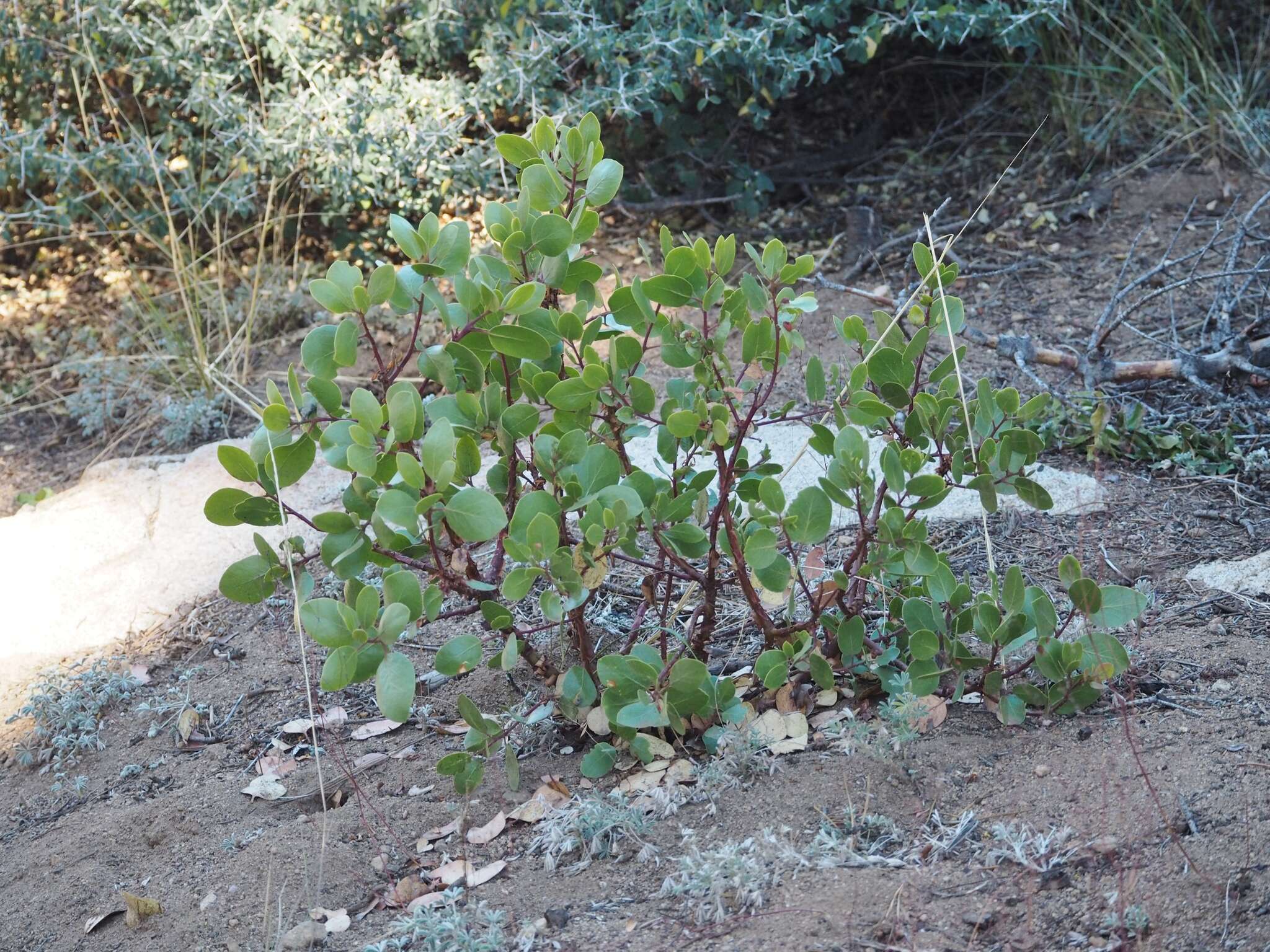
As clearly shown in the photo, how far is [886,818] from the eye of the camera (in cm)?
175

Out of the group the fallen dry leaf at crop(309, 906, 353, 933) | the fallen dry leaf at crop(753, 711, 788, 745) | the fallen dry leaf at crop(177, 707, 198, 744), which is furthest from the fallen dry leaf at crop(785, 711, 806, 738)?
the fallen dry leaf at crop(177, 707, 198, 744)

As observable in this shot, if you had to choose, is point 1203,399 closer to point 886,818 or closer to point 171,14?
point 886,818

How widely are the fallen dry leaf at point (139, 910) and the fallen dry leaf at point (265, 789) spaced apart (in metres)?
0.30

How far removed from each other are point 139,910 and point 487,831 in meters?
0.59

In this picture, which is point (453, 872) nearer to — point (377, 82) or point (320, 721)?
point (320, 721)

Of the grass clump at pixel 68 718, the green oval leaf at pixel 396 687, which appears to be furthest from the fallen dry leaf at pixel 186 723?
the green oval leaf at pixel 396 687

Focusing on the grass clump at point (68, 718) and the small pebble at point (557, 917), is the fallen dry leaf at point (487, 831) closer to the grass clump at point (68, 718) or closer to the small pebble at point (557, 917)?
the small pebble at point (557, 917)

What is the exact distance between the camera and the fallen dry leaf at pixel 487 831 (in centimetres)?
192

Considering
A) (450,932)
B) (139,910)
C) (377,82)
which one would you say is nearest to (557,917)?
(450,932)

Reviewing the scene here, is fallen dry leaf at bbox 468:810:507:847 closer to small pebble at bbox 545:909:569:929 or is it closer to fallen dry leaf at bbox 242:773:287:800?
small pebble at bbox 545:909:569:929

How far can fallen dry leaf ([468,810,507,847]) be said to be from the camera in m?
1.92

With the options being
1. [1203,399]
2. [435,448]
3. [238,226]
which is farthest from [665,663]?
[238,226]

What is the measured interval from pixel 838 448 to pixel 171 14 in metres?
3.98

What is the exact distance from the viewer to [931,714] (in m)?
1.94
